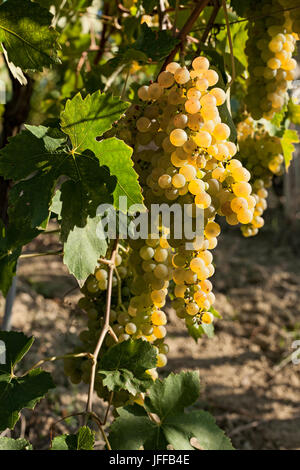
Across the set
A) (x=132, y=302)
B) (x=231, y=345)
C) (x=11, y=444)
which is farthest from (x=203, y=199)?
(x=231, y=345)

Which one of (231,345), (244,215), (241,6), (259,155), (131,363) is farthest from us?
(231,345)

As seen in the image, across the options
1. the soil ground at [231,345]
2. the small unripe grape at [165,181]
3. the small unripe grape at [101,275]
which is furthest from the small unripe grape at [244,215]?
the soil ground at [231,345]

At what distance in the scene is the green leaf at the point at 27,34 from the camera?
729 mm

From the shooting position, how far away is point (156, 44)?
86 centimetres

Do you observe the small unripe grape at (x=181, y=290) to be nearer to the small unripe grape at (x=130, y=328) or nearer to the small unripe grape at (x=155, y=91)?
the small unripe grape at (x=130, y=328)

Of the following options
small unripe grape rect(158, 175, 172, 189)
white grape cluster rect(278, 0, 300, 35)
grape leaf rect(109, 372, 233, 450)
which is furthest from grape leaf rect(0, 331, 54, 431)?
white grape cluster rect(278, 0, 300, 35)

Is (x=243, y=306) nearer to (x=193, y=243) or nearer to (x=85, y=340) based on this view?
(x=85, y=340)

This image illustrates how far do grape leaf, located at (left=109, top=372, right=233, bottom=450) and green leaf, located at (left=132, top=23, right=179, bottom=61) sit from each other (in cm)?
54

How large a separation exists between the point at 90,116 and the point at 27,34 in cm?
16

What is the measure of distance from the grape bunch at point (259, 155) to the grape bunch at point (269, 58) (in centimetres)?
22

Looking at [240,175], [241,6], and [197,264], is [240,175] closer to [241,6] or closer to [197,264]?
[197,264]

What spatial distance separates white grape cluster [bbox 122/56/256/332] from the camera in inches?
27.2

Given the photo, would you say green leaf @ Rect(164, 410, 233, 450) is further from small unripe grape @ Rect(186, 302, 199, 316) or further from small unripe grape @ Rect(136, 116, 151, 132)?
small unripe grape @ Rect(136, 116, 151, 132)

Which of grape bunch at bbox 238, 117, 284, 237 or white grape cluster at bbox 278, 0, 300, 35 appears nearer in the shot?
white grape cluster at bbox 278, 0, 300, 35
